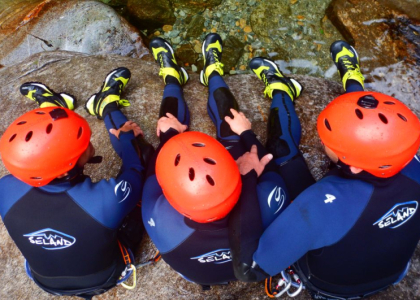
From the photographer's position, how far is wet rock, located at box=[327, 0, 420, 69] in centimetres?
553

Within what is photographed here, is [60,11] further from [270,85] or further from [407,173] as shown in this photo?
[407,173]

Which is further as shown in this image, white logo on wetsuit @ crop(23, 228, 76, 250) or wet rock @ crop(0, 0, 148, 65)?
wet rock @ crop(0, 0, 148, 65)

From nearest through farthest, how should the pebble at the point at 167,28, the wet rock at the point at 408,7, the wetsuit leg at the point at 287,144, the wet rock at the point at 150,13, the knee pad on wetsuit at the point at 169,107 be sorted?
the wetsuit leg at the point at 287,144 < the knee pad on wetsuit at the point at 169,107 < the wet rock at the point at 408,7 < the wet rock at the point at 150,13 < the pebble at the point at 167,28

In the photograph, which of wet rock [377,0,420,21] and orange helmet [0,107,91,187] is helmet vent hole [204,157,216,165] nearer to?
orange helmet [0,107,91,187]

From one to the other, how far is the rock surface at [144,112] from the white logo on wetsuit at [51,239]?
1293 millimetres

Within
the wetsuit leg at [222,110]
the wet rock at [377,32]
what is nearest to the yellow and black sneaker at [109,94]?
the wetsuit leg at [222,110]

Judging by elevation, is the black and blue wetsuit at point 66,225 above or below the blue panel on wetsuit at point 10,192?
below

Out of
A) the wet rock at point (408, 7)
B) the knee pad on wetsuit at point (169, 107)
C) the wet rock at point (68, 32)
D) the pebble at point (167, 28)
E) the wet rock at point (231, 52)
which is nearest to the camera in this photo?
the knee pad on wetsuit at point (169, 107)

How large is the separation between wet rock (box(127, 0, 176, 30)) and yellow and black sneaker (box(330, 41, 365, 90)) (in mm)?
4033

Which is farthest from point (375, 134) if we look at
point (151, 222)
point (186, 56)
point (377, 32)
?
point (186, 56)

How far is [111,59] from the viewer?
17.8 ft

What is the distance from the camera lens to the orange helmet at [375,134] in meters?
2.29

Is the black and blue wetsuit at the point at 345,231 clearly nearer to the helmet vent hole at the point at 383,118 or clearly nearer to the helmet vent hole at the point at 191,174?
the helmet vent hole at the point at 383,118

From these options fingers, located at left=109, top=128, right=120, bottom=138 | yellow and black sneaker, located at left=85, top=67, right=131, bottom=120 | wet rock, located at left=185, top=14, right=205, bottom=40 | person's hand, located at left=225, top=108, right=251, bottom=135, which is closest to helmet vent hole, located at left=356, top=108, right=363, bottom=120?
person's hand, located at left=225, top=108, right=251, bottom=135
